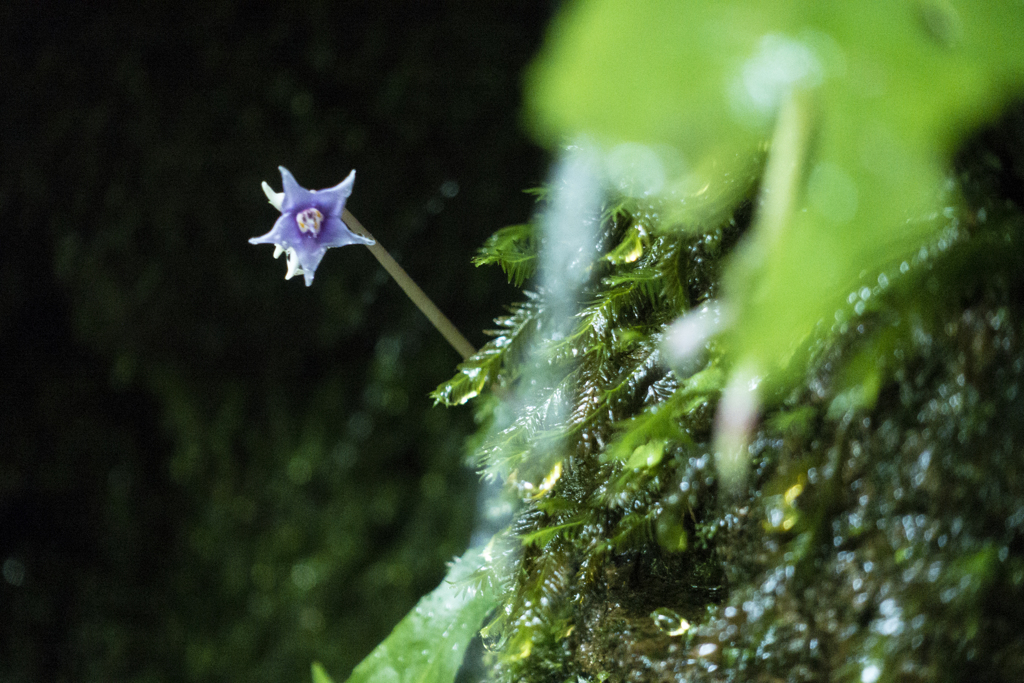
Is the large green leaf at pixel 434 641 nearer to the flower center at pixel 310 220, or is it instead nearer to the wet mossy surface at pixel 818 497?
the wet mossy surface at pixel 818 497

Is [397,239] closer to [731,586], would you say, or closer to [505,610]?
[505,610]

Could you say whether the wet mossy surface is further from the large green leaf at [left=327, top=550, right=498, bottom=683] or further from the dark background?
the dark background

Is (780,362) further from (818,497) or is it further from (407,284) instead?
(407,284)

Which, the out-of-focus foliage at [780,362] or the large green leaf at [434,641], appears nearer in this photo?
the out-of-focus foliage at [780,362]

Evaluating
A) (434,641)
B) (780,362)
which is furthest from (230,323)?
(780,362)

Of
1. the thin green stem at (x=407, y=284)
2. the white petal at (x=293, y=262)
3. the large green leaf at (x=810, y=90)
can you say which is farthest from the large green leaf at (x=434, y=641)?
the large green leaf at (x=810, y=90)

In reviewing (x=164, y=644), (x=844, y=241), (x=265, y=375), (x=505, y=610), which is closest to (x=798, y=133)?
(x=844, y=241)

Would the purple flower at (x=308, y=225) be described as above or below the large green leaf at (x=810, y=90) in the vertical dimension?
above
